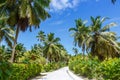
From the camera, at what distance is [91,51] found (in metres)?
38.1

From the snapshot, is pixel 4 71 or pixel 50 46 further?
pixel 50 46

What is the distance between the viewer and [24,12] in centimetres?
2714

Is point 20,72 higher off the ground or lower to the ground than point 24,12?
lower

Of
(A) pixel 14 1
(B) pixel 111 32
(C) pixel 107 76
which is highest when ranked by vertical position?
(A) pixel 14 1

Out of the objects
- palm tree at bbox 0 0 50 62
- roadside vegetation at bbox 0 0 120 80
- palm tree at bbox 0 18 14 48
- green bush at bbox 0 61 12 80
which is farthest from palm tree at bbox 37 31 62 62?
green bush at bbox 0 61 12 80

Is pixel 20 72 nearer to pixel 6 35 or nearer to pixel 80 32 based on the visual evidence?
pixel 6 35

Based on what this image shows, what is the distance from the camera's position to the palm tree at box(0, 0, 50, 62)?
90.3 feet

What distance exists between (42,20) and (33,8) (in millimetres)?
2199

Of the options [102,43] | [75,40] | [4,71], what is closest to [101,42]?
[102,43]

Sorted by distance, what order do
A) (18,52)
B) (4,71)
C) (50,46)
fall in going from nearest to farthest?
1. (4,71)
2. (18,52)
3. (50,46)

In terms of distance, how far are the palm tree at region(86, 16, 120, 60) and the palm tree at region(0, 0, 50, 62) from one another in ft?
35.6

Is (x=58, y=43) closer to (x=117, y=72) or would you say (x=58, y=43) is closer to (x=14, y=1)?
(x=14, y=1)

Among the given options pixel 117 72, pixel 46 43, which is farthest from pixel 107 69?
pixel 46 43

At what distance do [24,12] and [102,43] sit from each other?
50.2 feet
